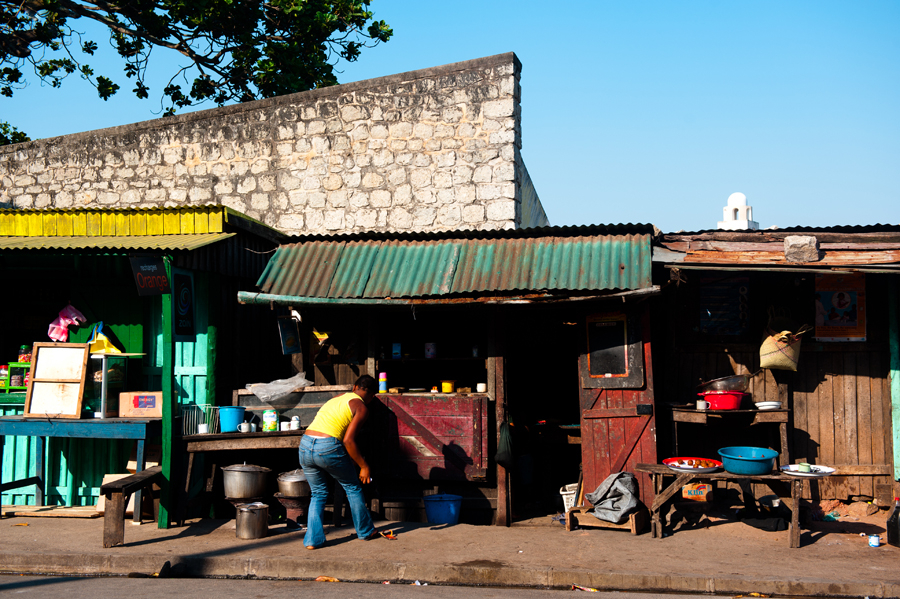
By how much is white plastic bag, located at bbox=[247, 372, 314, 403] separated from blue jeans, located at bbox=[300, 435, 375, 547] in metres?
1.57

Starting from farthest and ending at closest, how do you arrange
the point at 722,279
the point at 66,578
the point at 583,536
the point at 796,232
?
the point at 722,279 → the point at 796,232 → the point at 583,536 → the point at 66,578

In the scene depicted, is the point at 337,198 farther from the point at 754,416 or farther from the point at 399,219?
the point at 754,416

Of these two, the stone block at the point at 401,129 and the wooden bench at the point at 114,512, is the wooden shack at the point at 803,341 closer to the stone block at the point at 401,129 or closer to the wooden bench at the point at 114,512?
the stone block at the point at 401,129

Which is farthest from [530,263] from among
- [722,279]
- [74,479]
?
[74,479]

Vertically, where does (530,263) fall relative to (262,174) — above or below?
below

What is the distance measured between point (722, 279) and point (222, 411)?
6580 millimetres

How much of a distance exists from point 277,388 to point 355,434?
2.02 metres

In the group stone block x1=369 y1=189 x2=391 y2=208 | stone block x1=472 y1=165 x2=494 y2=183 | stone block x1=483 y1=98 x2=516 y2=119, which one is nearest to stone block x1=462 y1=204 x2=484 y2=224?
stone block x1=472 y1=165 x2=494 y2=183

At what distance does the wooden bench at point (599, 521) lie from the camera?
8.27 metres

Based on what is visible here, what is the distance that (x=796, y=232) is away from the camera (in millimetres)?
8898

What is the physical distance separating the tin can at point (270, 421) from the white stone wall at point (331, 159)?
400 cm

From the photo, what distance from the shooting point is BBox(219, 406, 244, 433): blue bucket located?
9.10m

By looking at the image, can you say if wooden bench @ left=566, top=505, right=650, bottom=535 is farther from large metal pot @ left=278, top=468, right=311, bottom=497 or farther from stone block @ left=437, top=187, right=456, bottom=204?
stone block @ left=437, top=187, right=456, bottom=204

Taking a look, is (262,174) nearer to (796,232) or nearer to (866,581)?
(796,232)
